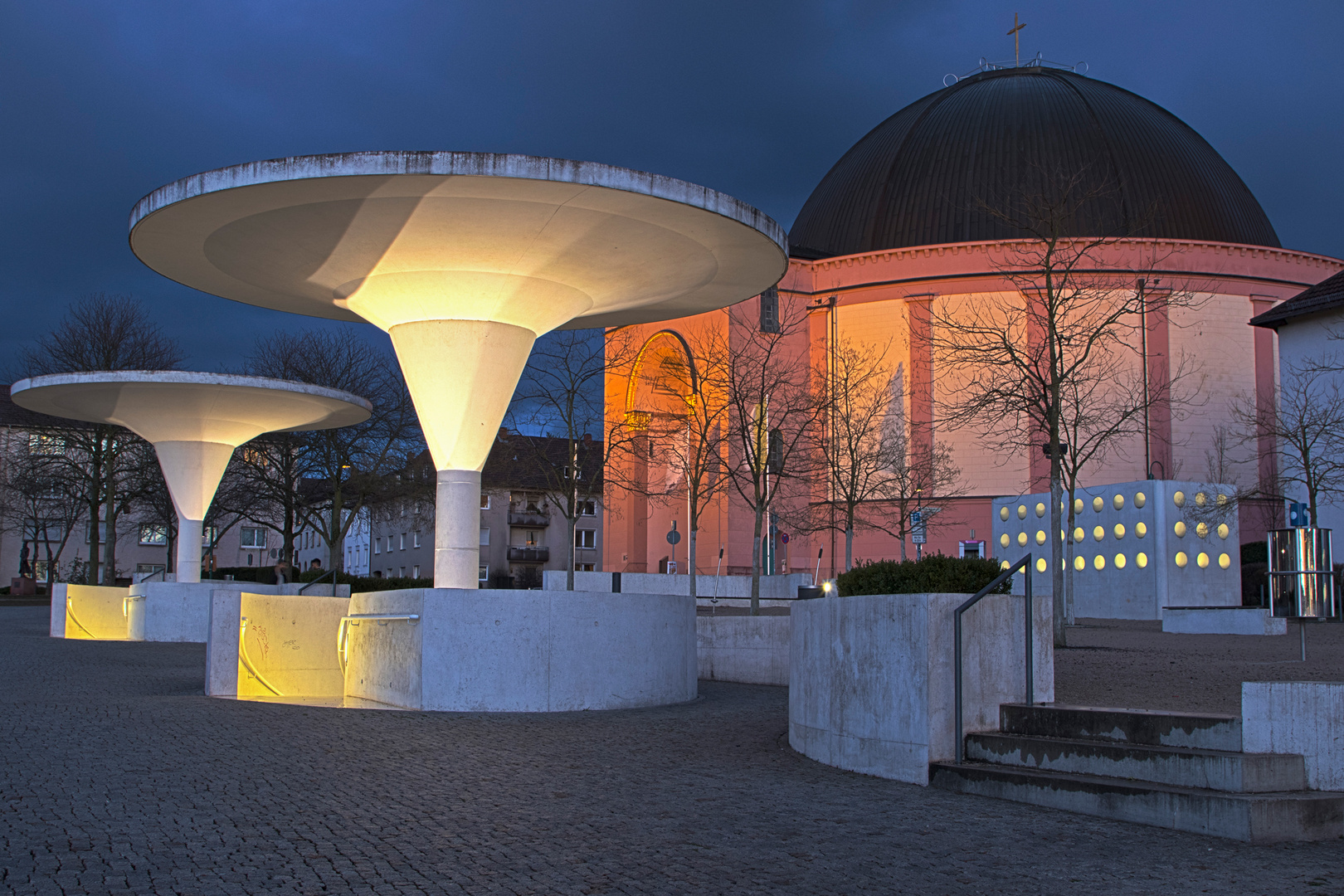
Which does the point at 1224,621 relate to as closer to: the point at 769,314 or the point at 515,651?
the point at 515,651

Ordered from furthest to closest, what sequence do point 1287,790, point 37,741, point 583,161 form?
point 583,161, point 37,741, point 1287,790

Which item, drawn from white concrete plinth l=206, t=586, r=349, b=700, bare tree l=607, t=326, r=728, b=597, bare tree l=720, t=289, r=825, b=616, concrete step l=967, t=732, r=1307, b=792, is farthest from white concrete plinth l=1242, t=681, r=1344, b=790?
bare tree l=607, t=326, r=728, b=597

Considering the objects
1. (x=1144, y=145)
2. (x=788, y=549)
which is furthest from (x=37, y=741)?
(x=1144, y=145)

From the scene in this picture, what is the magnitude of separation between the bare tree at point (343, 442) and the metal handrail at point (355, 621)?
21.8 metres

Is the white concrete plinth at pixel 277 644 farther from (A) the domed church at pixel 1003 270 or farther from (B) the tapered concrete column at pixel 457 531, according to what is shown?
(A) the domed church at pixel 1003 270

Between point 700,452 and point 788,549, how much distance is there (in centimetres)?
2058

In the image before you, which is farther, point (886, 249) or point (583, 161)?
point (886, 249)

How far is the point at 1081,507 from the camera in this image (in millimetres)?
33125

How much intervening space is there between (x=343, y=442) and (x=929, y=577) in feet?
105

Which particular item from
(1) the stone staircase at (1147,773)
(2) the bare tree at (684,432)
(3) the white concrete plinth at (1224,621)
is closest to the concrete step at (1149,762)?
(1) the stone staircase at (1147,773)

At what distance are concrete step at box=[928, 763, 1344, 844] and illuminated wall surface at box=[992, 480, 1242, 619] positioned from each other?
74.9 feet

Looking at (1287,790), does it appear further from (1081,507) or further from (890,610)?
(1081,507)

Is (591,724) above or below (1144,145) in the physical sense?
below

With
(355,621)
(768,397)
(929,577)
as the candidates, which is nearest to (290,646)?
(355,621)
